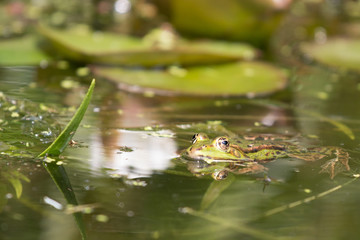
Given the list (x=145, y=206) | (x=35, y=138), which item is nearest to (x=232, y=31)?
(x=35, y=138)

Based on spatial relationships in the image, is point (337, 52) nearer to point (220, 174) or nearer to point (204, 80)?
point (204, 80)

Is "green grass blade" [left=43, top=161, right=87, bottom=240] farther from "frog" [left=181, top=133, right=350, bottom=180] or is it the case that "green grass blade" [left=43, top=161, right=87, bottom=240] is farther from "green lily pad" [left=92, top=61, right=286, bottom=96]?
"green lily pad" [left=92, top=61, right=286, bottom=96]

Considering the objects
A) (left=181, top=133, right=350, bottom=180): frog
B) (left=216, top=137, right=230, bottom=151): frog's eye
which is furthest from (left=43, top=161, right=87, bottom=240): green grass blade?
(left=216, top=137, right=230, bottom=151): frog's eye

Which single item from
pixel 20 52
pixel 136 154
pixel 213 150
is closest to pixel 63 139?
pixel 136 154

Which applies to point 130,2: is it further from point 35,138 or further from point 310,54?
point 35,138

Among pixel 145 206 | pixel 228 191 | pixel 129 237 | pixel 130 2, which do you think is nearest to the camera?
pixel 129 237

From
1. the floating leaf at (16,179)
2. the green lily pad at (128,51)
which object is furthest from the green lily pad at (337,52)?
the floating leaf at (16,179)
